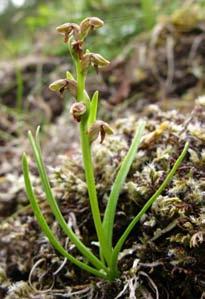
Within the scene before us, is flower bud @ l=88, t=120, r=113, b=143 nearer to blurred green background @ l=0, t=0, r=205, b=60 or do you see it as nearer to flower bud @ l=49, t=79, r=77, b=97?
flower bud @ l=49, t=79, r=77, b=97

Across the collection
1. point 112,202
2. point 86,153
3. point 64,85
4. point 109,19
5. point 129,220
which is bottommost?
point 109,19

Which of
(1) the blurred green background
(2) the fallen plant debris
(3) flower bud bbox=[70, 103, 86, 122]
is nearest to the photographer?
(3) flower bud bbox=[70, 103, 86, 122]

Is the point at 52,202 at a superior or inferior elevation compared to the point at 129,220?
superior

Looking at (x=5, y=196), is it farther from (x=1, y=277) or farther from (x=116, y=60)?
(x=116, y=60)

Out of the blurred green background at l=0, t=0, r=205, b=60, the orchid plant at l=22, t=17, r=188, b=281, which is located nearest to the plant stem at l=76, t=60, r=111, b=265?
the orchid plant at l=22, t=17, r=188, b=281

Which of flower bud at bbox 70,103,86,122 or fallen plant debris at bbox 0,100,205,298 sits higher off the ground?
flower bud at bbox 70,103,86,122

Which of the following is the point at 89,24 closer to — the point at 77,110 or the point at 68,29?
the point at 68,29

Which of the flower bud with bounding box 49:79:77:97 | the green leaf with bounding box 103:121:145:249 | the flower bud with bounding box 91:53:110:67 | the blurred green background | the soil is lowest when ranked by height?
the blurred green background

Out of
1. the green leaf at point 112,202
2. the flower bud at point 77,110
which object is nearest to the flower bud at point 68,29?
the flower bud at point 77,110

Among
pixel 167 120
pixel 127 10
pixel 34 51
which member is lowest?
pixel 34 51

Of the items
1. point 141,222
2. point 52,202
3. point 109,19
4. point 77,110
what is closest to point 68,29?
point 77,110

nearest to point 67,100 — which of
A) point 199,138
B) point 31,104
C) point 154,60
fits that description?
point 31,104
